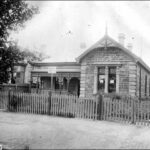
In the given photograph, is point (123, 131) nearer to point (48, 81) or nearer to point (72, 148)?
point (72, 148)

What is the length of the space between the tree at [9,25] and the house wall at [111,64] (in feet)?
32.0

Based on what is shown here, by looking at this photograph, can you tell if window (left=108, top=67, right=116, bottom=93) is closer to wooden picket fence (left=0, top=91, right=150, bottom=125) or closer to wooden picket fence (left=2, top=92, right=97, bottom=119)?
wooden picket fence (left=0, top=91, right=150, bottom=125)

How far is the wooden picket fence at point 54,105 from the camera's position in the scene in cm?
1234

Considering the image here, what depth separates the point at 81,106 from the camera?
40.6 ft

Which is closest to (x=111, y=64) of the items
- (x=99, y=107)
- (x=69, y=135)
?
(x=99, y=107)

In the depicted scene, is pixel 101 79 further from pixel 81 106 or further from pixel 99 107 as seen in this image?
pixel 99 107

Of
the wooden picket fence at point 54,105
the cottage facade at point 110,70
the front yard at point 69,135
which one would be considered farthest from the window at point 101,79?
the front yard at point 69,135

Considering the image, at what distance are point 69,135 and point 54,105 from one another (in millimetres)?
4662

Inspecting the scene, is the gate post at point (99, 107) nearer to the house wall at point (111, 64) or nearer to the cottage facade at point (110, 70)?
the cottage facade at point (110, 70)

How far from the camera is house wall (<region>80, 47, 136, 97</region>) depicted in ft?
56.9

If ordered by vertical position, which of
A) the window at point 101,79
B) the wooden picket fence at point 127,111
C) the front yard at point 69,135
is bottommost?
the front yard at point 69,135

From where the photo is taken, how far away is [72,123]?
10.6 metres

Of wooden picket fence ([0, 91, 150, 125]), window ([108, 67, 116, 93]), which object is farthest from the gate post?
window ([108, 67, 116, 93])

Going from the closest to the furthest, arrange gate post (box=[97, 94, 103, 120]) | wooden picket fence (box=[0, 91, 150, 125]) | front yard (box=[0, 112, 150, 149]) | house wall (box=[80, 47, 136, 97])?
1. front yard (box=[0, 112, 150, 149])
2. wooden picket fence (box=[0, 91, 150, 125])
3. gate post (box=[97, 94, 103, 120])
4. house wall (box=[80, 47, 136, 97])
